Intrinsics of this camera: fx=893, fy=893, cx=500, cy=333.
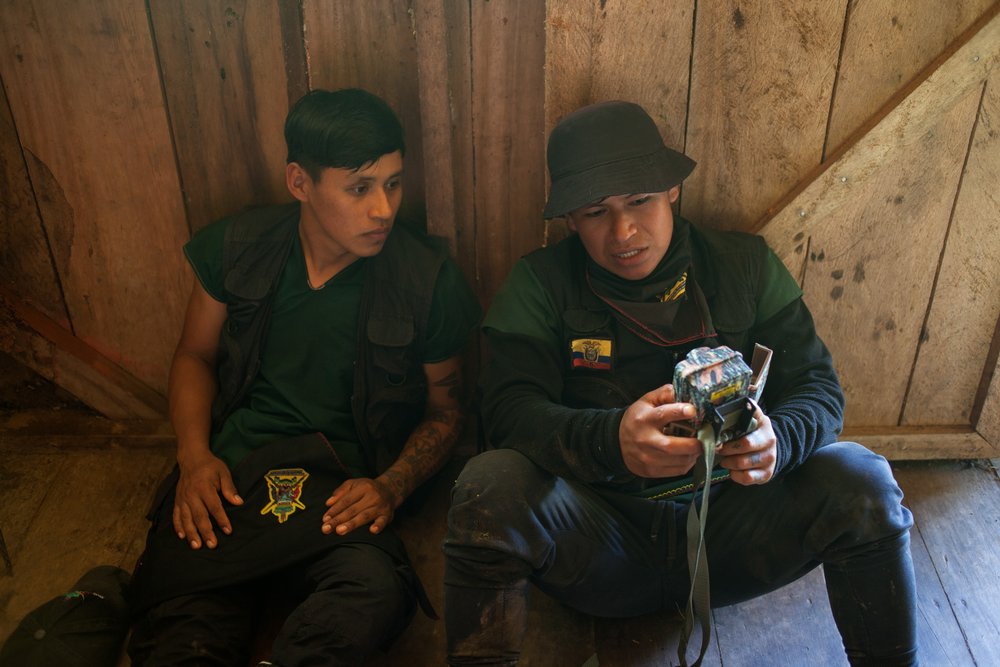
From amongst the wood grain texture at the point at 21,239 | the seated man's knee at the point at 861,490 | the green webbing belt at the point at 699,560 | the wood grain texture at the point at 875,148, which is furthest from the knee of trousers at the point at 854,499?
the wood grain texture at the point at 21,239

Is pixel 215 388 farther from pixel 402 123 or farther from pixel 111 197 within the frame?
pixel 402 123

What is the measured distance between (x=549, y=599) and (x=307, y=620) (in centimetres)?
67

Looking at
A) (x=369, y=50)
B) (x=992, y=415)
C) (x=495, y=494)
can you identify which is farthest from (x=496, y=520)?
(x=992, y=415)

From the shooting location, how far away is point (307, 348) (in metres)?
2.34

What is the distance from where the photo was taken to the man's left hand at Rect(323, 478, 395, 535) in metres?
2.16

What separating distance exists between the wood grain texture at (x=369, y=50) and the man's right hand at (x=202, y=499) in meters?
1.01

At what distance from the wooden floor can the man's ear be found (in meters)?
0.98

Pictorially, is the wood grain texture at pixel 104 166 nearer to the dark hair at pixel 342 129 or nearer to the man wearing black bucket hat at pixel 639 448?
the dark hair at pixel 342 129

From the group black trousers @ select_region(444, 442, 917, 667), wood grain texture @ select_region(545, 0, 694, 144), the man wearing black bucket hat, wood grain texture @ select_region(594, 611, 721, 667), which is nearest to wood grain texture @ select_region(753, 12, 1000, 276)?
the man wearing black bucket hat

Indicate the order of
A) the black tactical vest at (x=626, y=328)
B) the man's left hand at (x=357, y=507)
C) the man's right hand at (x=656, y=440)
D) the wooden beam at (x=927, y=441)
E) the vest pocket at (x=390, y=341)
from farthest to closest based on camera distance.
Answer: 1. the wooden beam at (x=927, y=441)
2. the vest pocket at (x=390, y=341)
3. the man's left hand at (x=357, y=507)
4. the black tactical vest at (x=626, y=328)
5. the man's right hand at (x=656, y=440)

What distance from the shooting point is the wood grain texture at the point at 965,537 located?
219cm

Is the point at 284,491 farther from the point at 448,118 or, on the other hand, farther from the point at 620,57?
the point at 620,57

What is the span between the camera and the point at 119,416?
2867 mm

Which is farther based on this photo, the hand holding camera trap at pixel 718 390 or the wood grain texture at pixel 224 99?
the wood grain texture at pixel 224 99
